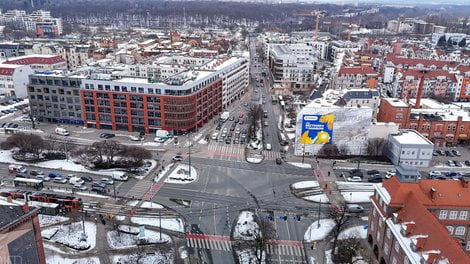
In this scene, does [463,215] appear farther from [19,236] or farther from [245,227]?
[19,236]

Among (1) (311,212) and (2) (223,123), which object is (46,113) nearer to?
(2) (223,123)

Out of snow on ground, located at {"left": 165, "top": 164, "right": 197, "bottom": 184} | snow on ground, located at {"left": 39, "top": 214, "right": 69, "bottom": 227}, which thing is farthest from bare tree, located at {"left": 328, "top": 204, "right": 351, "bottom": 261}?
snow on ground, located at {"left": 39, "top": 214, "right": 69, "bottom": 227}

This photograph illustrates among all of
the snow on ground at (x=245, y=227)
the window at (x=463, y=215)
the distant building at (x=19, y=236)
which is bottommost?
the snow on ground at (x=245, y=227)

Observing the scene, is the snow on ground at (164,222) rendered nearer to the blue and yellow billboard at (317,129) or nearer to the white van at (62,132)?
the blue and yellow billboard at (317,129)

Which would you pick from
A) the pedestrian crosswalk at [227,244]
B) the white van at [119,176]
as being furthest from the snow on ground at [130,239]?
the white van at [119,176]

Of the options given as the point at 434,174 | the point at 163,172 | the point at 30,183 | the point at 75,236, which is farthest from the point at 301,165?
the point at 30,183

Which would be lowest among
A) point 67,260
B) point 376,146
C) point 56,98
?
point 67,260

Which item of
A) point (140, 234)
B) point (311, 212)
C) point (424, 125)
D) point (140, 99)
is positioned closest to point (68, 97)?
point (140, 99)
